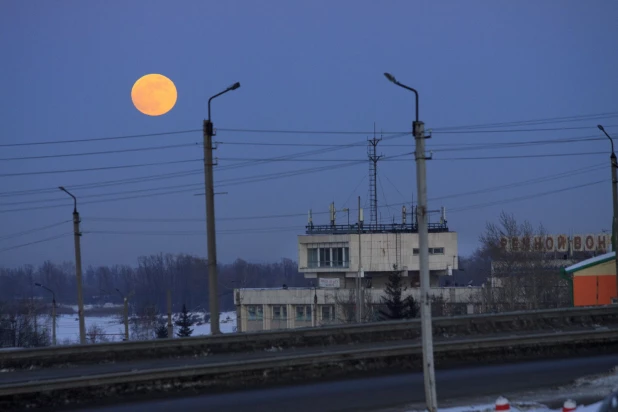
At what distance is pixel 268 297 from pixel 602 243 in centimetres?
3888

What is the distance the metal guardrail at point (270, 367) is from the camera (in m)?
15.5

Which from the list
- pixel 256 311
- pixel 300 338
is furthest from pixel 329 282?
pixel 300 338

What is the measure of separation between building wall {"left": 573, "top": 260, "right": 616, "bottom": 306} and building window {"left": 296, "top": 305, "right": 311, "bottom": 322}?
1463 inches

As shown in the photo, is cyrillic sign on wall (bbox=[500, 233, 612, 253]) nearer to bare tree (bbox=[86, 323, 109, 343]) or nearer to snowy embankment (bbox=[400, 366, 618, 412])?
bare tree (bbox=[86, 323, 109, 343])

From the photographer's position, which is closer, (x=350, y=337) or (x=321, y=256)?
(x=350, y=337)

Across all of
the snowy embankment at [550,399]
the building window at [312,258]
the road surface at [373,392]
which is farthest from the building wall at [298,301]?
the snowy embankment at [550,399]

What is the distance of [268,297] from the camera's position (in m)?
76.9

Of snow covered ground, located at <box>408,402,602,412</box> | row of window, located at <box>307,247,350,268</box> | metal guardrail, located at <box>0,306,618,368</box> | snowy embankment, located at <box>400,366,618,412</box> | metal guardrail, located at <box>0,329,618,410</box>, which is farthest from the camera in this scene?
row of window, located at <box>307,247,350,268</box>

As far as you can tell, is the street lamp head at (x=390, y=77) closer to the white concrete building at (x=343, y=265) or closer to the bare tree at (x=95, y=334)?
the bare tree at (x=95, y=334)

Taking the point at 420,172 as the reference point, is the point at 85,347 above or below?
below

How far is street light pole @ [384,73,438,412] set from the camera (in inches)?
500

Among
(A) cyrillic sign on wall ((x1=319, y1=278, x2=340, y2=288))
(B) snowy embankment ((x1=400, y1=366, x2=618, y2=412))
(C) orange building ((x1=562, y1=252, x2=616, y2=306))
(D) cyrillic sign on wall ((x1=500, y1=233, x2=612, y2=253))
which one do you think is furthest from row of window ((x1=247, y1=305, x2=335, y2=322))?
(B) snowy embankment ((x1=400, y1=366, x2=618, y2=412))

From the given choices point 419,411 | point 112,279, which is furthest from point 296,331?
point 112,279

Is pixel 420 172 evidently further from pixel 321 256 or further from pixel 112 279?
pixel 112 279
